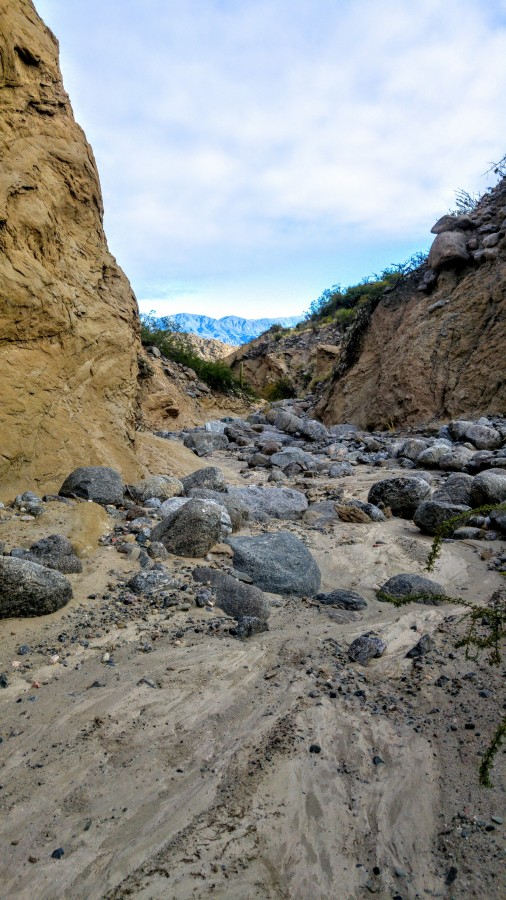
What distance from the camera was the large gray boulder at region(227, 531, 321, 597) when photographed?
3.47m

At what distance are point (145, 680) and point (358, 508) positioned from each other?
11.2 ft

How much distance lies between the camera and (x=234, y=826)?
5.07 feet

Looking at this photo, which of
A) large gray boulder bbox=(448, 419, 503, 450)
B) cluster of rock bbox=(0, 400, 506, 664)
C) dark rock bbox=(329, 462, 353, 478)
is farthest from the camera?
large gray boulder bbox=(448, 419, 503, 450)

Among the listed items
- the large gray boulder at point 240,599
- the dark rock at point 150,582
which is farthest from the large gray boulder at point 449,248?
the dark rock at point 150,582

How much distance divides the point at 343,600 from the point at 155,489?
252 cm

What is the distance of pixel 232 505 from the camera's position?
4.89 metres

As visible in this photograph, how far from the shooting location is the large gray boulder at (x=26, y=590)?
268 centimetres

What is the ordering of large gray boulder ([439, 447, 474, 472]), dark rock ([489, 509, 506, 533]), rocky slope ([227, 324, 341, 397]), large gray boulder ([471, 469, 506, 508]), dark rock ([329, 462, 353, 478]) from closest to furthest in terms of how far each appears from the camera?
dark rock ([489, 509, 506, 533])
large gray boulder ([471, 469, 506, 508])
large gray boulder ([439, 447, 474, 472])
dark rock ([329, 462, 353, 478])
rocky slope ([227, 324, 341, 397])

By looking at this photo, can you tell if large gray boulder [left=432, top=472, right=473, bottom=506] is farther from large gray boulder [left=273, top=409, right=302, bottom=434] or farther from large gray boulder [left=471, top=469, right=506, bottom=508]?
large gray boulder [left=273, top=409, right=302, bottom=434]

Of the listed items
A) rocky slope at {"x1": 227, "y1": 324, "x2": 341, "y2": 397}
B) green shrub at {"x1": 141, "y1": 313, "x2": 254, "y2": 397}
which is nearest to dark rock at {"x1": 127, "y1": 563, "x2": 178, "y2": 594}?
green shrub at {"x1": 141, "y1": 313, "x2": 254, "y2": 397}

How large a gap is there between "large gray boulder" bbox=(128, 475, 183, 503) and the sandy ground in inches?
82.2

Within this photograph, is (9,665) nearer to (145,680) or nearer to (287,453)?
(145,680)

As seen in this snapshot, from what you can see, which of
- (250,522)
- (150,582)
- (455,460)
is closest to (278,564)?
(150,582)

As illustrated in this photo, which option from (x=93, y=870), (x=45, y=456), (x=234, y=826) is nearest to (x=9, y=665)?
(x=93, y=870)
